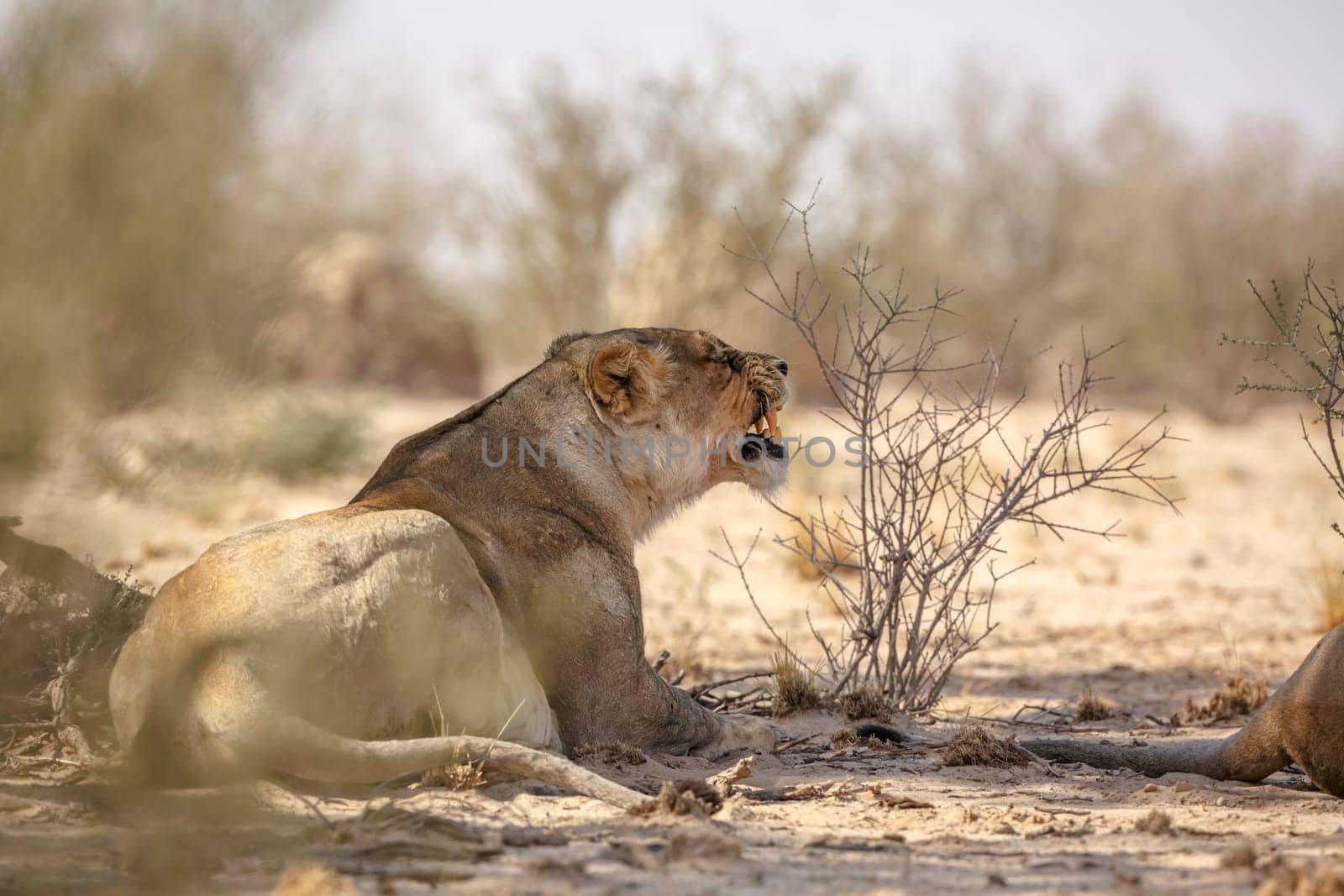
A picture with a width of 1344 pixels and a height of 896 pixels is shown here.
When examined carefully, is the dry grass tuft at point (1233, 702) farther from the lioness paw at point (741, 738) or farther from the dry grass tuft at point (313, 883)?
the dry grass tuft at point (313, 883)

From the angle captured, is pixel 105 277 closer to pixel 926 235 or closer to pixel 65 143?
pixel 65 143

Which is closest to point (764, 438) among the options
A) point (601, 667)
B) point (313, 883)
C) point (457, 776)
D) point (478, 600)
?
point (601, 667)

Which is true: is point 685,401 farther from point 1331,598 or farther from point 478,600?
point 1331,598

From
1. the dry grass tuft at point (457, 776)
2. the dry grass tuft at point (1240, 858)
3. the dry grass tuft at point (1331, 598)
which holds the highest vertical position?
the dry grass tuft at point (1331, 598)

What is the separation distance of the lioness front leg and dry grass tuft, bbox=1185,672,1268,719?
3.02 m

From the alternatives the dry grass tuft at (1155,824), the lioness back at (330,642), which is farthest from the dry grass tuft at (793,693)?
the dry grass tuft at (1155,824)

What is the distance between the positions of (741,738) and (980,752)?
936 mm

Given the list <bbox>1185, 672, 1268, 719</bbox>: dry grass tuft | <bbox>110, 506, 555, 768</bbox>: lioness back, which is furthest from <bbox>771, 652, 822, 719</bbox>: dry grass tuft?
<bbox>1185, 672, 1268, 719</bbox>: dry grass tuft

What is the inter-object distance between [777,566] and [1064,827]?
735 centimetres

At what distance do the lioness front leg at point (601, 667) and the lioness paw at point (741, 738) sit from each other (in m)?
0.15

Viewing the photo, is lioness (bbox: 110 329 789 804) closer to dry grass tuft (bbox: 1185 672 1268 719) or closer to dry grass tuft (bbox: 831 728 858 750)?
dry grass tuft (bbox: 831 728 858 750)

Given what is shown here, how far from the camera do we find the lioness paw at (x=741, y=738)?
526cm

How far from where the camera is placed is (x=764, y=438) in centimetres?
585

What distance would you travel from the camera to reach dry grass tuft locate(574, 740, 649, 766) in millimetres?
4855
